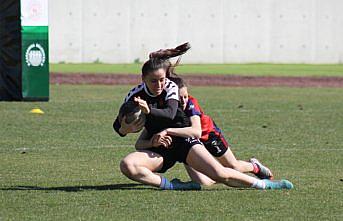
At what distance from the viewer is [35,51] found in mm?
18453

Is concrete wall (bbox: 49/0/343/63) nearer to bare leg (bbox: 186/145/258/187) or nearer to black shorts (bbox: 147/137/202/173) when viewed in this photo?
black shorts (bbox: 147/137/202/173)

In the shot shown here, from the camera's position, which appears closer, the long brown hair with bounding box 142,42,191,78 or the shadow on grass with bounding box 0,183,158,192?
the long brown hair with bounding box 142,42,191,78

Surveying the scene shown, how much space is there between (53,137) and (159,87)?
4865 mm

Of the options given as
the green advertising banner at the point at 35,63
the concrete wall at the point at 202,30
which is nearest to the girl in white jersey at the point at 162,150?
the green advertising banner at the point at 35,63

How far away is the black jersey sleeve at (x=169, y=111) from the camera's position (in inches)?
315

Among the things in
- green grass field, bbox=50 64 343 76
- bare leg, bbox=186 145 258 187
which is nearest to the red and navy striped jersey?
bare leg, bbox=186 145 258 187

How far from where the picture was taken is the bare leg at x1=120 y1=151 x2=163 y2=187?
814cm

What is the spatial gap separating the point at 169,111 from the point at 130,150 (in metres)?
3.49

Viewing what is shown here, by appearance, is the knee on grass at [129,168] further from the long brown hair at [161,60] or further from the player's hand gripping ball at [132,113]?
the long brown hair at [161,60]

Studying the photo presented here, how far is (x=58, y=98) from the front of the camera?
19.4 metres

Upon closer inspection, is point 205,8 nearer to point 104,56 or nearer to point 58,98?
point 104,56

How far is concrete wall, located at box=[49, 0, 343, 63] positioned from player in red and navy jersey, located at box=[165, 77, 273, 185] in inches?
942

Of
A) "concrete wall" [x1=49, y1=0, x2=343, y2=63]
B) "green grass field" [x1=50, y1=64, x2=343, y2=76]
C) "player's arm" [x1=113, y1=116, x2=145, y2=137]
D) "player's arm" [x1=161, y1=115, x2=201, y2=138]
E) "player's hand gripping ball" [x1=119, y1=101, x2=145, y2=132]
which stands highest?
"player's hand gripping ball" [x1=119, y1=101, x2=145, y2=132]

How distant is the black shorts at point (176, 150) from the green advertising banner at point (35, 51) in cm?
1015
